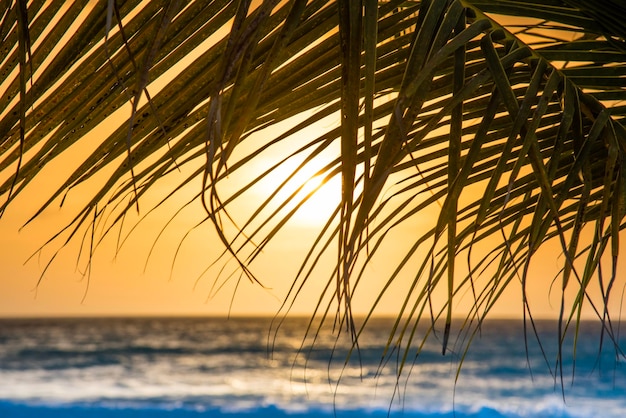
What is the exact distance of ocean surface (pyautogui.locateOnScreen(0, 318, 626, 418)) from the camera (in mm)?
Answer: 10000

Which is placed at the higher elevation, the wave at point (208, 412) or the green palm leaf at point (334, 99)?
the green palm leaf at point (334, 99)

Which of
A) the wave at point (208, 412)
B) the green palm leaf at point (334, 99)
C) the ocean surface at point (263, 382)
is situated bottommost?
the wave at point (208, 412)

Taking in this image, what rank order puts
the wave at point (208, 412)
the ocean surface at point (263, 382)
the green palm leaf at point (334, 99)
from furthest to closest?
1. the ocean surface at point (263, 382)
2. the wave at point (208, 412)
3. the green palm leaf at point (334, 99)

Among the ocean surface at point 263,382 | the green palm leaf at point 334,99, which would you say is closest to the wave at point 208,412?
the ocean surface at point 263,382

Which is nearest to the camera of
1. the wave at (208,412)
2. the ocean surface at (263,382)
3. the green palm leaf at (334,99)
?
the green palm leaf at (334,99)

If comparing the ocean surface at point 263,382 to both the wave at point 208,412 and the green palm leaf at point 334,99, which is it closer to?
the wave at point 208,412

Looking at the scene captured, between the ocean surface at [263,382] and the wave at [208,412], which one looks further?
the ocean surface at [263,382]

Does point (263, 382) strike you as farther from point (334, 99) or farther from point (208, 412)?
point (334, 99)

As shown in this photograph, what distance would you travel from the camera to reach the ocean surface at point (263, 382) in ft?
32.8

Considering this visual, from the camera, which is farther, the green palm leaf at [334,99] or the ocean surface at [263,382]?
the ocean surface at [263,382]

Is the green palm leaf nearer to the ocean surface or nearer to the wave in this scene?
the ocean surface

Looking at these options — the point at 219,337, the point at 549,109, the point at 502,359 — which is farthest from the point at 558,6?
the point at 219,337

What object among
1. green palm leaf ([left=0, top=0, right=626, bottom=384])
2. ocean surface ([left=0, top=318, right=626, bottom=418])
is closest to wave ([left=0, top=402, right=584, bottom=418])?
ocean surface ([left=0, top=318, right=626, bottom=418])

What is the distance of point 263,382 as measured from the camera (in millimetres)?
11688
